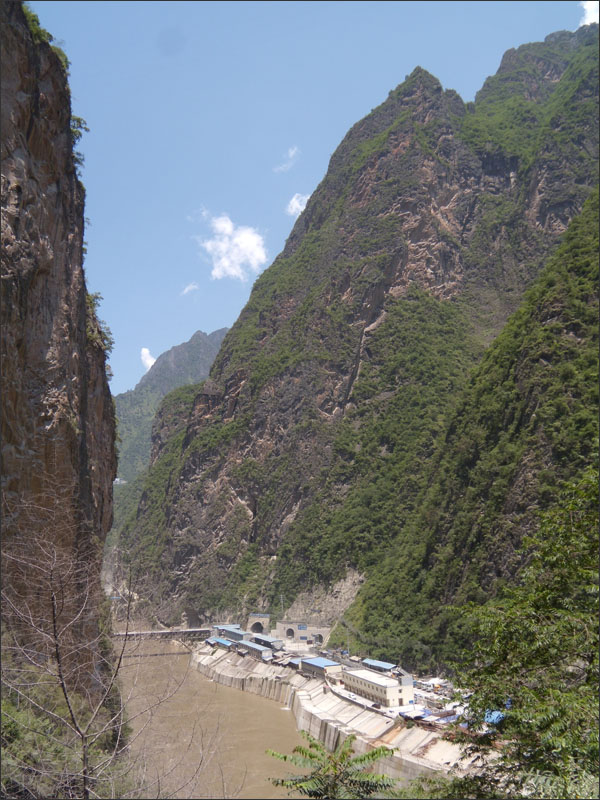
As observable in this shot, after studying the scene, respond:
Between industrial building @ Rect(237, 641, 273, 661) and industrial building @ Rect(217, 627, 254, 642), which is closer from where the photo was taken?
industrial building @ Rect(237, 641, 273, 661)

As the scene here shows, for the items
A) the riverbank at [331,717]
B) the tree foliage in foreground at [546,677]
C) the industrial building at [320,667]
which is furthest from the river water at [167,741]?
the industrial building at [320,667]

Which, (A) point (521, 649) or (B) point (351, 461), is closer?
(A) point (521, 649)

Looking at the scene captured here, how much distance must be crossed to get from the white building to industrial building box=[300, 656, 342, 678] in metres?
3.01

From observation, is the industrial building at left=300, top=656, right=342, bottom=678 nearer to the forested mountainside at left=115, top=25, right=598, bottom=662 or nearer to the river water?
the forested mountainside at left=115, top=25, right=598, bottom=662

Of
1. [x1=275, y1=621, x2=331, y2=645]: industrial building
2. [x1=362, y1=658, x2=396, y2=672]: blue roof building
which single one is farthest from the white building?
[x1=275, y1=621, x2=331, y2=645]: industrial building

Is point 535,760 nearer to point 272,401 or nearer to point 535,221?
point 272,401

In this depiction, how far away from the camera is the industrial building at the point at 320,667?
4222 centimetres

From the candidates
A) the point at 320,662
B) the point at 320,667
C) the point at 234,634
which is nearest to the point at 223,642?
the point at 234,634

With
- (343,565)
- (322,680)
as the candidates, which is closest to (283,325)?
(343,565)

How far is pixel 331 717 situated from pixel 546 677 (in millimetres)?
29922

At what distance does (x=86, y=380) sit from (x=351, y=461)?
189ft

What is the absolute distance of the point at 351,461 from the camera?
73.6m

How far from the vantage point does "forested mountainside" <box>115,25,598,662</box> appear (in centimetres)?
6475

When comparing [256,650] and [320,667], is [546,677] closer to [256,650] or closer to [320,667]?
[320,667]
